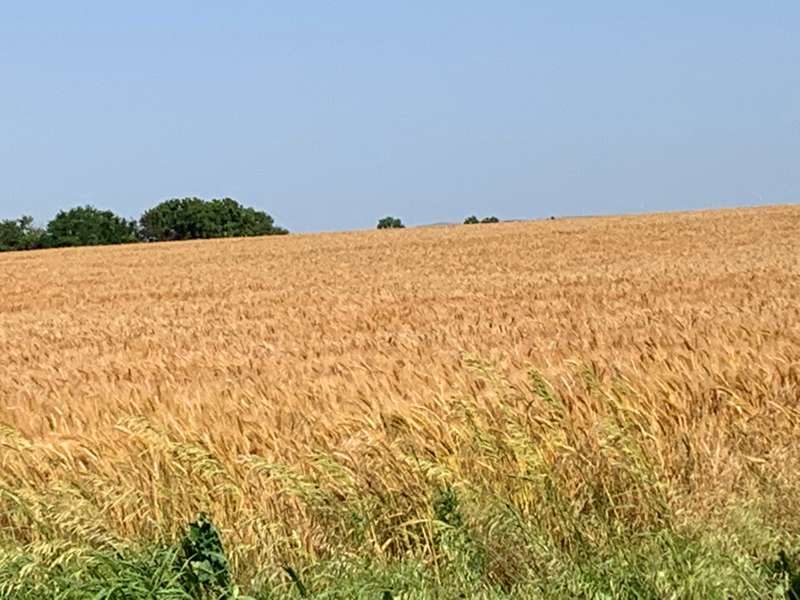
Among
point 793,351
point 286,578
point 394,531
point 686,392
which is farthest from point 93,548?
point 793,351

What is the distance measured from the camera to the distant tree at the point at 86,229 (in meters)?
84.6

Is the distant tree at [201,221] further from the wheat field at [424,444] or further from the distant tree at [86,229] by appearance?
the wheat field at [424,444]

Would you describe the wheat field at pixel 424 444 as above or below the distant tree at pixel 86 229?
below

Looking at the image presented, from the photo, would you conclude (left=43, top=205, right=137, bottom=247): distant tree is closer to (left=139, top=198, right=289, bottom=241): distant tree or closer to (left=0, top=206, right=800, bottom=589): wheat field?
(left=139, top=198, right=289, bottom=241): distant tree

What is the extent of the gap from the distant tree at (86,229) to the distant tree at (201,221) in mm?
3591

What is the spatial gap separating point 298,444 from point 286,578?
1.29 m

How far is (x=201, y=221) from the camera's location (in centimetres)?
9100

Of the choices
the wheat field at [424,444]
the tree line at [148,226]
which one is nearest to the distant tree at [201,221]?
the tree line at [148,226]

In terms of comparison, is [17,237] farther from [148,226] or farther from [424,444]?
[424,444]

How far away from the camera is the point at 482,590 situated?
12.8 feet

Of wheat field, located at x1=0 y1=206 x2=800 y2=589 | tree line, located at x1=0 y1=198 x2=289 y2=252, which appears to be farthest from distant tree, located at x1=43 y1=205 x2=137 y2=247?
wheat field, located at x1=0 y1=206 x2=800 y2=589

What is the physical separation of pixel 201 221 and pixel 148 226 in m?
5.13

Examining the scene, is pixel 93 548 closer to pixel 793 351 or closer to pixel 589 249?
pixel 793 351

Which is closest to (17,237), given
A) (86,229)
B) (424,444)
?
(86,229)
